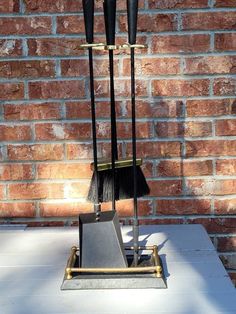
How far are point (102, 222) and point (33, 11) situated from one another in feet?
3.14

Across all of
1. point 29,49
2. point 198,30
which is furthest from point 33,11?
point 198,30

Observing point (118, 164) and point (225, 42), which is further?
point (225, 42)

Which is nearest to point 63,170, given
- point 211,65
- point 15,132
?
point 15,132

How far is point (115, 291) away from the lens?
1.46 metres

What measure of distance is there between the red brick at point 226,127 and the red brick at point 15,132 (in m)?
0.74

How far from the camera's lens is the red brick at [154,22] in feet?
6.78

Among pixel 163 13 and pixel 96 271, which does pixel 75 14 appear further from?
pixel 96 271

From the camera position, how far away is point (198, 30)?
2.07 metres

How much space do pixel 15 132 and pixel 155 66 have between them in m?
0.60

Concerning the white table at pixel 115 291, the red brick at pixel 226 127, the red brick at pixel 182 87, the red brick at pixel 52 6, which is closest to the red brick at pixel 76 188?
the white table at pixel 115 291

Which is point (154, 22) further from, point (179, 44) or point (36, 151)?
point (36, 151)

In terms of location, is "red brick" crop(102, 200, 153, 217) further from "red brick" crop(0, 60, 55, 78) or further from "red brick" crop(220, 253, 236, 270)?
"red brick" crop(0, 60, 55, 78)

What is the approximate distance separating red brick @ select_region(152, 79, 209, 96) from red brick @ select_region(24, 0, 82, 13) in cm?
42

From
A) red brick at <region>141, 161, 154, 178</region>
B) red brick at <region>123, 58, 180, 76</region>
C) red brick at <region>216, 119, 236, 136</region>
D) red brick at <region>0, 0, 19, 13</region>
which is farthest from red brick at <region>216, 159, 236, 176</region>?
red brick at <region>0, 0, 19, 13</region>
